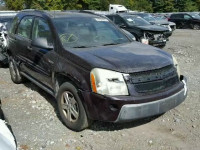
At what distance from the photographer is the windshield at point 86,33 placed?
4.39 m

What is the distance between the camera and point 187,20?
77.5ft

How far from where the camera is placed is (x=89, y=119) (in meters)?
3.80

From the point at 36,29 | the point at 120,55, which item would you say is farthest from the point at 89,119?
the point at 36,29

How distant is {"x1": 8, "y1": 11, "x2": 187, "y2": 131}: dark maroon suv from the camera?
3482 mm

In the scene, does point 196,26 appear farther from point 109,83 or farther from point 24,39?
point 109,83

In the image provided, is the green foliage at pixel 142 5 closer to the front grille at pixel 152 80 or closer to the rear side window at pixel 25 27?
the rear side window at pixel 25 27

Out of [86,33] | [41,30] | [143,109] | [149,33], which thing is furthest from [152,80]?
[149,33]

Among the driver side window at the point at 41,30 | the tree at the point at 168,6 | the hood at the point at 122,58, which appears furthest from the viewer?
the tree at the point at 168,6

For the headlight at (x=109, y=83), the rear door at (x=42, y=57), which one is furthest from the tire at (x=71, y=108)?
the rear door at (x=42, y=57)

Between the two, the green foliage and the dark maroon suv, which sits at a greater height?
the dark maroon suv

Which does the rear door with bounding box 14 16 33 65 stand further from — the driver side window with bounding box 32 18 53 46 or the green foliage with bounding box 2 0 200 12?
the green foliage with bounding box 2 0 200 12

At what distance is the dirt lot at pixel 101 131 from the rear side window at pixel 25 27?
1.31 metres

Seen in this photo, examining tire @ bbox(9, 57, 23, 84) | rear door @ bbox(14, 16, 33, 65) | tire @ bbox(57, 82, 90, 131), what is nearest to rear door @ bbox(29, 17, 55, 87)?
rear door @ bbox(14, 16, 33, 65)

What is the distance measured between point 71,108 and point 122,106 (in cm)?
92
